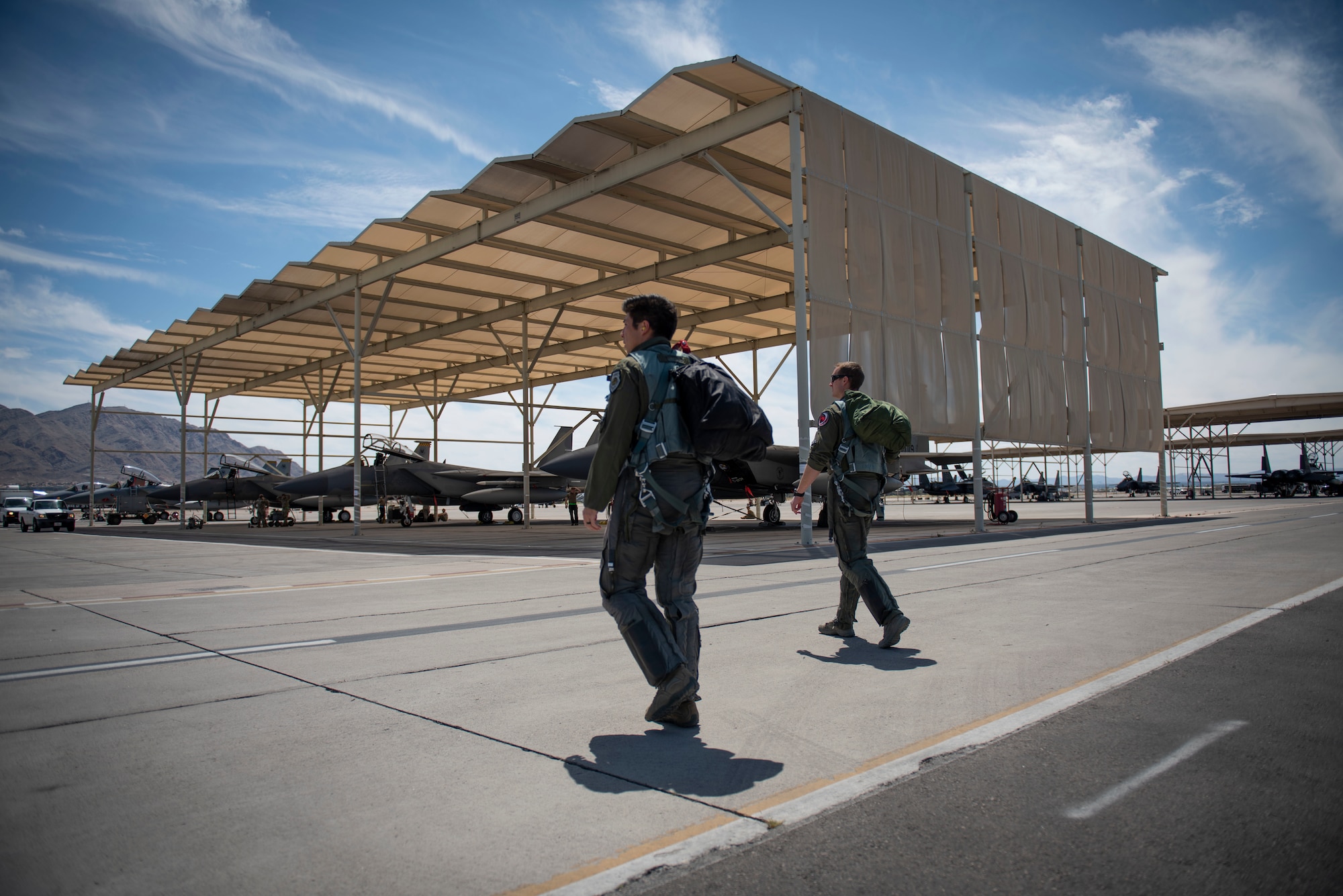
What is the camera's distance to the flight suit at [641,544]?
2951 mm

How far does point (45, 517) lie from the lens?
27.4 metres

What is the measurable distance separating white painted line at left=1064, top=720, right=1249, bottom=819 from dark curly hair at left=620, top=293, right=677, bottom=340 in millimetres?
2206

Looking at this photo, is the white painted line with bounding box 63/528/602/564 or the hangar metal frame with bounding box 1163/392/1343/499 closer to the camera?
the white painted line with bounding box 63/528/602/564

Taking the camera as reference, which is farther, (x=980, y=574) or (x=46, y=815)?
(x=980, y=574)

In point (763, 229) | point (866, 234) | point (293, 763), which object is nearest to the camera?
point (293, 763)

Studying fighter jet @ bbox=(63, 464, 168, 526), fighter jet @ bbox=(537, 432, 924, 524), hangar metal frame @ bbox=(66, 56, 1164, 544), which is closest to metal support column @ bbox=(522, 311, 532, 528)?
hangar metal frame @ bbox=(66, 56, 1164, 544)

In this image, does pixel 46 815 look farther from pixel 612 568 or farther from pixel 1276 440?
pixel 1276 440

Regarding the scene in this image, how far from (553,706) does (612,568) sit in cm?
72

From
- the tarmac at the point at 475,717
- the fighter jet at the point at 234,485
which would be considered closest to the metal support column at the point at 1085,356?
the tarmac at the point at 475,717

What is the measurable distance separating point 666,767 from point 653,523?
89 cm

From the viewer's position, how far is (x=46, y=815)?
7.02 feet

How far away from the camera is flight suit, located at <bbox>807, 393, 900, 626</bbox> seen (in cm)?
451

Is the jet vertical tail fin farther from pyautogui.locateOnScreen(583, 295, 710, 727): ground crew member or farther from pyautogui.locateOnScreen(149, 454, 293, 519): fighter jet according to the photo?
pyautogui.locateOnScreen(583, 295, 710, 727): ground crew member

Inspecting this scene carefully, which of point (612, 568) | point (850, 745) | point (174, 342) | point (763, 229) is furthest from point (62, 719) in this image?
point (174, 342)
